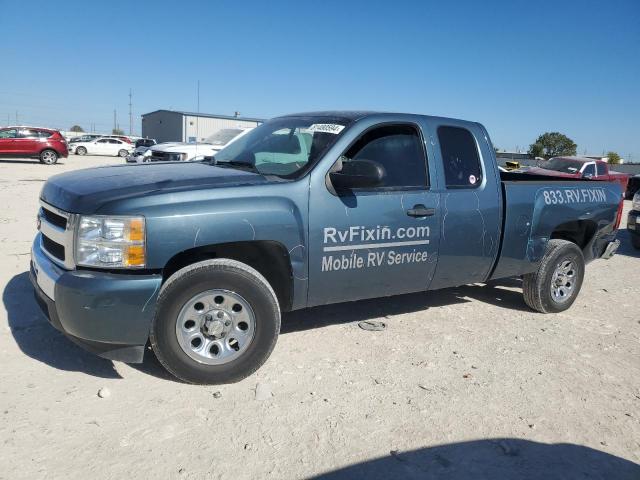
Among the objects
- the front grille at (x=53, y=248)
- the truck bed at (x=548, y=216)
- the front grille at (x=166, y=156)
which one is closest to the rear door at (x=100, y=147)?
the front grille at (x=166, y=156)

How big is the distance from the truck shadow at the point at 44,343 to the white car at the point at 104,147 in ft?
117

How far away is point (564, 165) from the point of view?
17.3 metres

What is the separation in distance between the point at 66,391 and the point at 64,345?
2.38 ft

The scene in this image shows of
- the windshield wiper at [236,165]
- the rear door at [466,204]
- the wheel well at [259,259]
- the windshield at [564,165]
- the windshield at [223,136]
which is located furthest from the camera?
the windshield at [564,165]

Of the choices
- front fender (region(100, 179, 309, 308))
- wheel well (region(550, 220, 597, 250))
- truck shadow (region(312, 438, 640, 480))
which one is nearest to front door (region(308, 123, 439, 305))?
front fender (region(100, 179, 309, 308))

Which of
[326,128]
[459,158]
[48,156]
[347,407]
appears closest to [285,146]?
[326,128]

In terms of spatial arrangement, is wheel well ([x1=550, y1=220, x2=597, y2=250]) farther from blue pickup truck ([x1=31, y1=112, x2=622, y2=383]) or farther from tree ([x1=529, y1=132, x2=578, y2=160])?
tree ([x1=529, y1=132, x2=578, y2=160])

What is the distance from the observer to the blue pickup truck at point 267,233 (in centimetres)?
305

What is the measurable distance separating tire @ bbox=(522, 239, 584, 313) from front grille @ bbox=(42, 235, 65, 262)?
13.9ft

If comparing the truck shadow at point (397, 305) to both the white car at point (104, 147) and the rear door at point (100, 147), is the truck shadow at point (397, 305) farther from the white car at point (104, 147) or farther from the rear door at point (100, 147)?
the rear door at point (100, 147)

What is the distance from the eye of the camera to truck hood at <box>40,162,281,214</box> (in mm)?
3125

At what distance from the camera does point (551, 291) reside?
5.29 m

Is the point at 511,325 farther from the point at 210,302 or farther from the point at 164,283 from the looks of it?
the point at 164,283

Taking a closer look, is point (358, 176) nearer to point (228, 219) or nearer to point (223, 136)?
point (228, 219)
